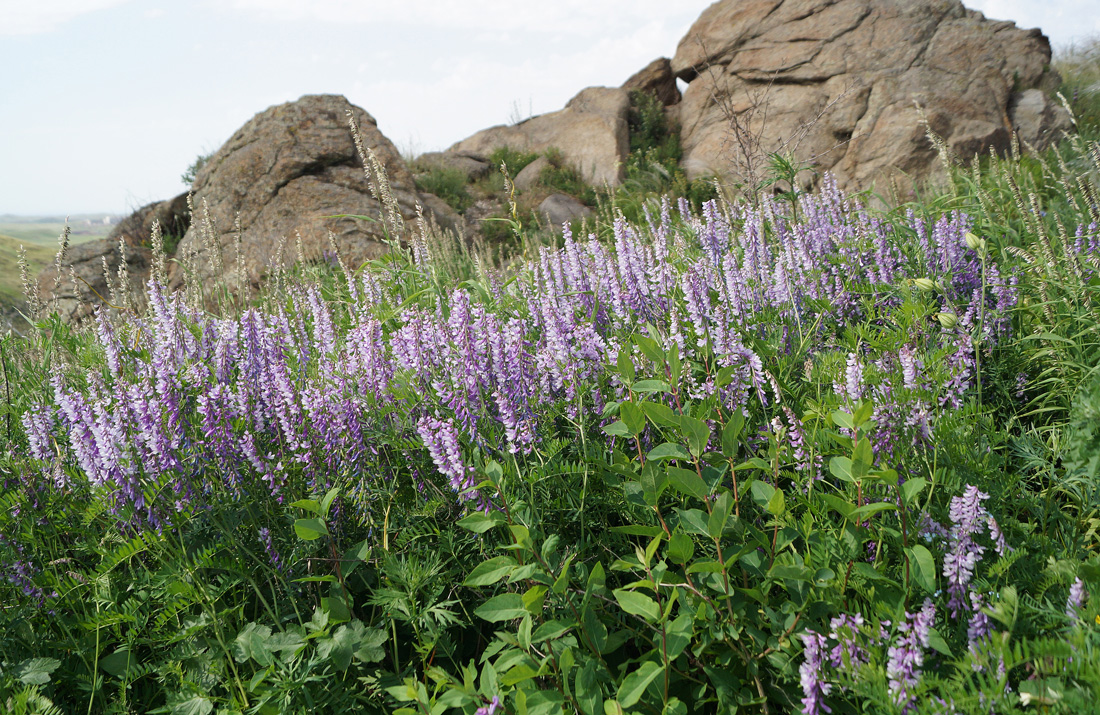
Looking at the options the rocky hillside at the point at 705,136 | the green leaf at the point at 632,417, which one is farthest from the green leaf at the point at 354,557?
the rocky hillside at the point at 705,136

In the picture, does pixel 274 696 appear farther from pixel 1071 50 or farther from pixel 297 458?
pixel 1071 50

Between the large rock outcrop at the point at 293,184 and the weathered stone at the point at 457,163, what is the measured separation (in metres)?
4.09

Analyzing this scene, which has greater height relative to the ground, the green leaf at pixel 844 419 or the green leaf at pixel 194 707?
the green leaf at pixel 844 419

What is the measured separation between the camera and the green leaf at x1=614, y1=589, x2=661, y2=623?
1252 mm

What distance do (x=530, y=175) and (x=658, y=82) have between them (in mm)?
3621

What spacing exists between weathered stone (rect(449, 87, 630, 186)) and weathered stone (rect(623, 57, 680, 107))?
0.45 metres

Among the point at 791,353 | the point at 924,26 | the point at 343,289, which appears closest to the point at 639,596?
the point at 791,353

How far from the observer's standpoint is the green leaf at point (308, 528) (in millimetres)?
1444

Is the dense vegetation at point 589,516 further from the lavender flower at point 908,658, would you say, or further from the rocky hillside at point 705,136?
the rocky hillside at point 705,136

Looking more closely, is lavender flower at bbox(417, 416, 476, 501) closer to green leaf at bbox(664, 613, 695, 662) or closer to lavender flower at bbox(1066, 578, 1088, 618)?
green leaf at bbox(664, 613, 695, 662)

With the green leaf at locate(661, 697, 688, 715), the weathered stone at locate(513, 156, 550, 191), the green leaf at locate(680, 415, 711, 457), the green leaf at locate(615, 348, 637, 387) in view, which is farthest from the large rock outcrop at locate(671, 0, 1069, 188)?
the green leaf at locate(661, 697, 688, 715)

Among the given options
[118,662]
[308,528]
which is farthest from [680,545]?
[118,662]

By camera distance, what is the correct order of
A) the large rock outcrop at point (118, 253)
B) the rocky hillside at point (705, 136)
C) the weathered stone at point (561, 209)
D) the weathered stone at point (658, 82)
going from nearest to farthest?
the rocky hillside at point (705, 136) → the large rock outcrop at point (118, 253) → the weathered stone at point (561, 209) → the weathered stone at point (658, 82)

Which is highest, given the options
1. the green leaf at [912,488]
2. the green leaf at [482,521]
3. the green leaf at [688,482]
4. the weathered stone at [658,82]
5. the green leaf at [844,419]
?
the weathered stone at [658,82]
